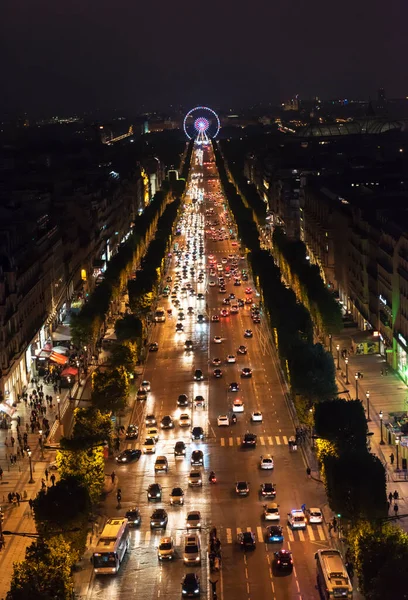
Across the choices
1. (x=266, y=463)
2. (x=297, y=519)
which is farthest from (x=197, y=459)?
(x=297, y=519)

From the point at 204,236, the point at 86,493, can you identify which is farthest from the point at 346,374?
the point at 204,236

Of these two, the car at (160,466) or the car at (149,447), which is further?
the car at (149,447)

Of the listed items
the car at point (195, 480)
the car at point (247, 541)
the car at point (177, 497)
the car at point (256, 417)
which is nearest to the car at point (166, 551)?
the car at point (247, 541)

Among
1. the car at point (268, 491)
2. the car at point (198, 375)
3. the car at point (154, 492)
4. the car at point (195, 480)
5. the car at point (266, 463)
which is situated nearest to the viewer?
the car at point (268, 491)

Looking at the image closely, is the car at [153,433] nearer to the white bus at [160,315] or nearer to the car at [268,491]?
the car at [268,491]

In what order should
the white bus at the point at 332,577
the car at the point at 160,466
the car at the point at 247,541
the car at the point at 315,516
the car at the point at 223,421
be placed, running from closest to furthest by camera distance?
the white bus at the point at 332,577, the car at the point at 247,541, the car at the point at 315,516, the car at the point at 160,466, the car at the point at 223,421

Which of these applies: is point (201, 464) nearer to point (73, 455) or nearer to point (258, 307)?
point (73, 455)

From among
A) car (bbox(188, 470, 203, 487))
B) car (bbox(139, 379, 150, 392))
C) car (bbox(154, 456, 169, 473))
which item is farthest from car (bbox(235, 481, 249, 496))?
car (bbox(139, 379, 150, 392))
